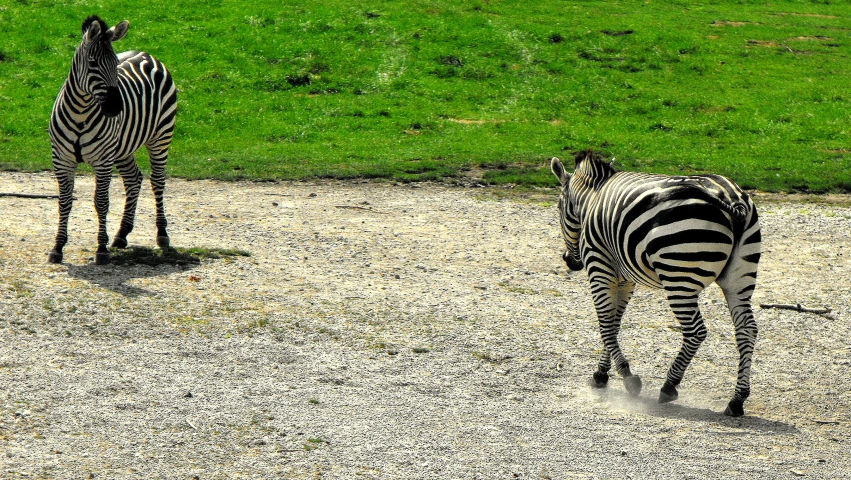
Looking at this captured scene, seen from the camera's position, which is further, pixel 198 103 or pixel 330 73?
pixel 330 73

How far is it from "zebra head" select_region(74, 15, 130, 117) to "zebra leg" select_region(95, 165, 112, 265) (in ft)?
2.98

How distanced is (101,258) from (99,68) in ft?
7.52

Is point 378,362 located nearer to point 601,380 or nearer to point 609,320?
point 601,380

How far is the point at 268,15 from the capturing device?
2934cm

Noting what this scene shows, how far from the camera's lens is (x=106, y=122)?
12156mm

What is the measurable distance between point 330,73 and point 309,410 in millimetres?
19147

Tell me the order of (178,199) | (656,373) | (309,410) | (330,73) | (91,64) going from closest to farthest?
(309,410), (656,373), (91,64), (178,199), (330,73)

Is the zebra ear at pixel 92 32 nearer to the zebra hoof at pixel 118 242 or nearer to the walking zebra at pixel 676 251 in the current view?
the zebra hoof at pixel 118 242

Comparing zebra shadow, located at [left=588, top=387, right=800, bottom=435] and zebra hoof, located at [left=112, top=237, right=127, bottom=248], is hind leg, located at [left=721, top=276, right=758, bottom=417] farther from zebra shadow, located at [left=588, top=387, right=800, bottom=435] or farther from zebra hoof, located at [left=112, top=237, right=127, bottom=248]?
zebra hoof, located at [left=112, top=237, right=127, bottom=248]

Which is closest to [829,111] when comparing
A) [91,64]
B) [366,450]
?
[91,64]

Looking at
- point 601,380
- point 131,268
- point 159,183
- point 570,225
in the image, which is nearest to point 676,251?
point 601,380

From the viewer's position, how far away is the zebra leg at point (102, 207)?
1207cm

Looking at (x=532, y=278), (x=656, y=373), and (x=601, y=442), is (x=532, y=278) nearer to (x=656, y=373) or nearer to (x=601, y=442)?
(x=656, y=373)

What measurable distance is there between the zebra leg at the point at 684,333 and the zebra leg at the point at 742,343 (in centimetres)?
30
